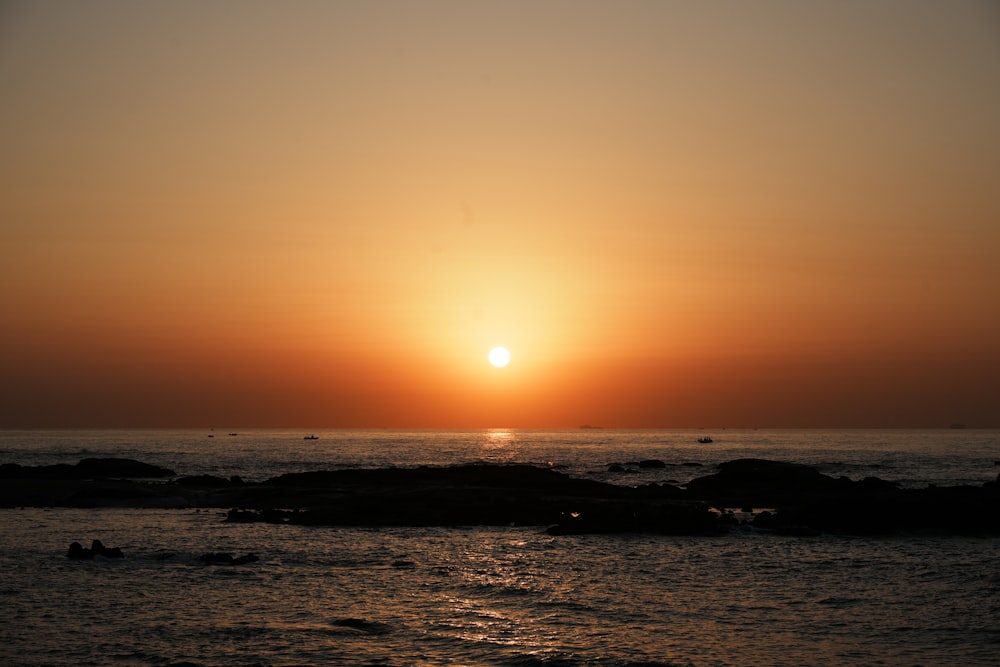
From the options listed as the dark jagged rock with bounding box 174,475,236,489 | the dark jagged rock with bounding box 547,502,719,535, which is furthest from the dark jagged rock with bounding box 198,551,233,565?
the dark jagged rock with bounding box 174,475,236,489

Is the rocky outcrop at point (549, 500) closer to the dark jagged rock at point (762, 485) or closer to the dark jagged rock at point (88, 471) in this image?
the dark jagged rock at point (762, 485)

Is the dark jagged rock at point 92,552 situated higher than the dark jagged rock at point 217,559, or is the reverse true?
the dark jagged rock at point 92,552

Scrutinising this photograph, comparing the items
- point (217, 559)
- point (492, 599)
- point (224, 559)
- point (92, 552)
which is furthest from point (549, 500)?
point (92, 552)

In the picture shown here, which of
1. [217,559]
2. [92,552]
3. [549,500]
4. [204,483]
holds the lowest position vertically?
[204,483]

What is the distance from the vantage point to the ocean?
77.4 feet

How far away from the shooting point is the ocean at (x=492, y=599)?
2359 centimetres

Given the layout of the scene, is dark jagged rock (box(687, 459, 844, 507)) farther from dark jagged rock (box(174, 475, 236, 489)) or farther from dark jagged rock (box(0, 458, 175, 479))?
dark jagged rock (box(0, 458, 175, 479))

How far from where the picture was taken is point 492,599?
3109 cm

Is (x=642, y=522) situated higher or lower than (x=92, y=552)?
lower

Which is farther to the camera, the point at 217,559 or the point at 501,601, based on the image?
the point at 217,559

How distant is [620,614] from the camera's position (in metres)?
28.5

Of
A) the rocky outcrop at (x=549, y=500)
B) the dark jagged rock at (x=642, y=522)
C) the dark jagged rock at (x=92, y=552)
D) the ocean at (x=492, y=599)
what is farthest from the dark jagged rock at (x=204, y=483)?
the dark jagged rock at (x=642, y=522)

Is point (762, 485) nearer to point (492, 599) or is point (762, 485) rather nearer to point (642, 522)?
point (642, 522)

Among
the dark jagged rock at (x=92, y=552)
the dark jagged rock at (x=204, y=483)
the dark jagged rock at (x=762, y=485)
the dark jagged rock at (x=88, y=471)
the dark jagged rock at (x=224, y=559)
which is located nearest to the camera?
the dark jagged rock at (x=224, y=559)
